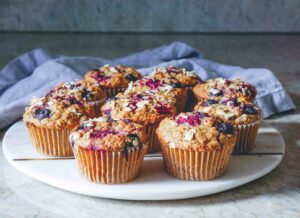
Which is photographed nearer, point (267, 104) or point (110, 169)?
point (110, 169)

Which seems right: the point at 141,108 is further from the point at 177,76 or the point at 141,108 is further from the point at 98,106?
the point at 177,76

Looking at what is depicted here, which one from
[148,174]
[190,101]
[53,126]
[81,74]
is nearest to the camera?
[148,174]

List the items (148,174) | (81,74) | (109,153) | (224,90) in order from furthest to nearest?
(81,74)
(224,90)
(148,174)
(109,153)

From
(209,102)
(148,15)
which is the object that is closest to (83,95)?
(209,102)

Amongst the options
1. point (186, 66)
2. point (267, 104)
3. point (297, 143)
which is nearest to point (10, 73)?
point (186, 66)

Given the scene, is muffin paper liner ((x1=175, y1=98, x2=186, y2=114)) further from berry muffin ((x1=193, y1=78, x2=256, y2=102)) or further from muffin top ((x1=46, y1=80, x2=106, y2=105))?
muffin top ((x1=46, y1=80, x2=106, y2=105))

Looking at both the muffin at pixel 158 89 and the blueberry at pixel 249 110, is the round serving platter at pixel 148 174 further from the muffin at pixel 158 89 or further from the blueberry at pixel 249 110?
the muffin at pixel 158 89

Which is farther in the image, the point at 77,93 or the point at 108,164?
the point at 77,93

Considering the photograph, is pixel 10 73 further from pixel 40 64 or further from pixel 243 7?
pixel 243 7

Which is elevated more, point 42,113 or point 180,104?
point 42,113
